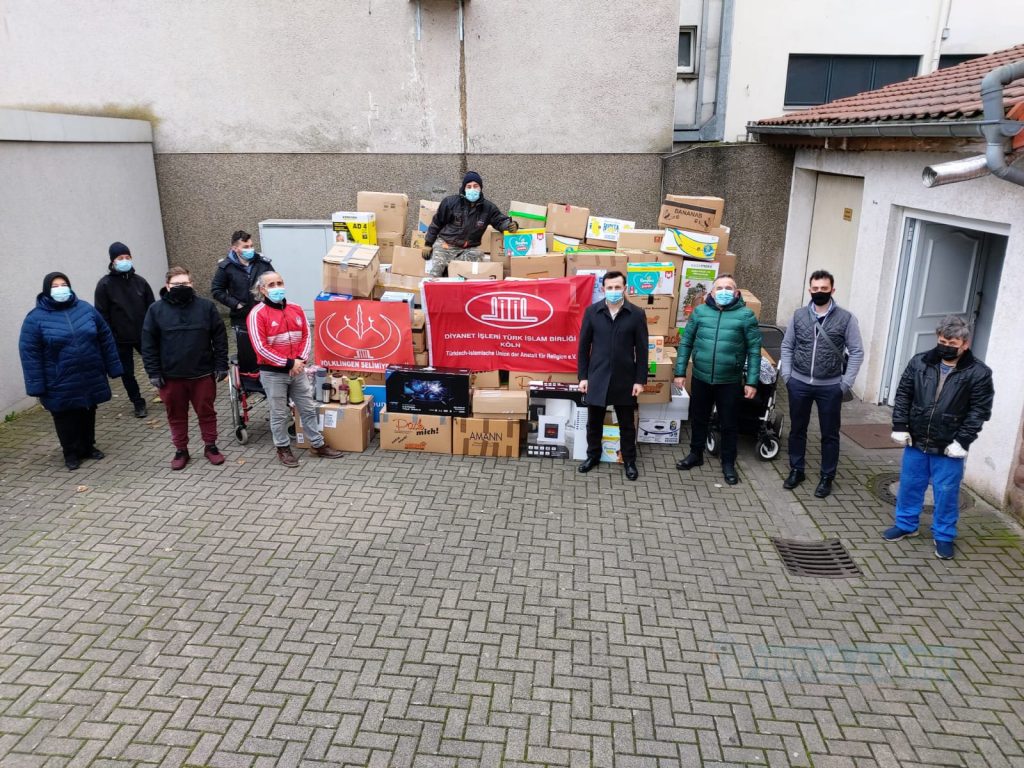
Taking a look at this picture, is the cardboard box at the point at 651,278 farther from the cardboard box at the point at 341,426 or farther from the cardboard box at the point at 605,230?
the cardboard box at the point at 341,426

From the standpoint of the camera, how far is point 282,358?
6.75 metres

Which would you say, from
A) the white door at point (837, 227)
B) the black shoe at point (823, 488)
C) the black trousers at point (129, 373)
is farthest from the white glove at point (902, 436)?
the black trousers at point (129, 373)

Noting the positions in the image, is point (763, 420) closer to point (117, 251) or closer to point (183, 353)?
point (183, 353)

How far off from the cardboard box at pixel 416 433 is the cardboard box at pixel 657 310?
244 cm

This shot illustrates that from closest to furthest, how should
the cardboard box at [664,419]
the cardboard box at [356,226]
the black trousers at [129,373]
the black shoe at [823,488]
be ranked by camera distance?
the black shoe at [823,488] → the cardboard box at [664,419] → the black trousers at [129,373] → the cardboard box at [356,226]

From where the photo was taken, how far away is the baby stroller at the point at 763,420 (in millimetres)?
7316

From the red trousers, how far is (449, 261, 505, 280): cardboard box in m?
2.73

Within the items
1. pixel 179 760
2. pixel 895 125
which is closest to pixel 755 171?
pixel 895 125

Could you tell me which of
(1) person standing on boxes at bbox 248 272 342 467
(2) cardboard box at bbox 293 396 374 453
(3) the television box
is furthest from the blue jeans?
(1) person standing on boxes at bbox 248 272 342 467

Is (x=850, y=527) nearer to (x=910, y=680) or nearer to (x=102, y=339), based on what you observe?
(x=910, y=680)

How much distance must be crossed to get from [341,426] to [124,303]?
9.63 feet

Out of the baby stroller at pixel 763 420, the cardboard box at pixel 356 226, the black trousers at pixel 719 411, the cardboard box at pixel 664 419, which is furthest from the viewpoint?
the cardboard box at pixel 356 226

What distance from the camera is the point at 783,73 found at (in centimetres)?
1550

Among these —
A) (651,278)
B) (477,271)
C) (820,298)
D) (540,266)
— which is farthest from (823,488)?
(477,271)
